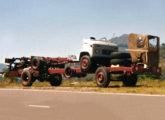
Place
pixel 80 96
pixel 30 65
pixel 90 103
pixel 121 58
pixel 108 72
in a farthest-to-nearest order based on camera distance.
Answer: pixel 30 65, pixel 121 58, pixel 108 72, pixel 80 96, pixel 90 103

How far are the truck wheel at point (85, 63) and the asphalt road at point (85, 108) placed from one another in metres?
5.30

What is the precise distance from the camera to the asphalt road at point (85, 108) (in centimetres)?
652

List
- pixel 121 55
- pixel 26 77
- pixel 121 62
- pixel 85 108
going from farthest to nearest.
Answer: pixel 26 77, pixel 121 55, pixel 121 62, pixel 85 108

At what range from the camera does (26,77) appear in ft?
57.7

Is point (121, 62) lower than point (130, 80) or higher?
higher

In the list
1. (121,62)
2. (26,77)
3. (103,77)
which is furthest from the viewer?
(26,77)

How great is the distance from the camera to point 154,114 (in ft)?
21.1

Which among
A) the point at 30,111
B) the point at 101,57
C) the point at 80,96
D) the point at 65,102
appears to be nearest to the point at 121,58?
the point at 101,57

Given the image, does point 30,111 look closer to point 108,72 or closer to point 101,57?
point 108,72

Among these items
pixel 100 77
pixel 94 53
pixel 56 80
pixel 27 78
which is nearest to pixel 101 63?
pixel 94 53

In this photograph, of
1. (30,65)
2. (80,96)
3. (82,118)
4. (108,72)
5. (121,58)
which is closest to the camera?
(82,118)

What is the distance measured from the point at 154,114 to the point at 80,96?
356 cm

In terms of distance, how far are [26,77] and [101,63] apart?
16.1 ft

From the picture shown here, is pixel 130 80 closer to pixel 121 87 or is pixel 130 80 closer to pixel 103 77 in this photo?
pixel 121 87
